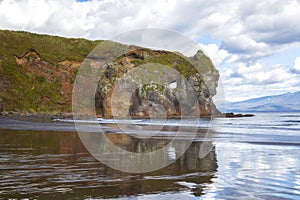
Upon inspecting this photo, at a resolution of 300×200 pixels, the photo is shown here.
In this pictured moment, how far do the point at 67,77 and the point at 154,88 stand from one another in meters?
23.6

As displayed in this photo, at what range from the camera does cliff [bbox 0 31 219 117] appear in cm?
7900

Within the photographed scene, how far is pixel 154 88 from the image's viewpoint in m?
96.1

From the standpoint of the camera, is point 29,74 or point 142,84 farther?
point 142,84

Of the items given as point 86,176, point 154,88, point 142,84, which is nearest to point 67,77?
point 142,84

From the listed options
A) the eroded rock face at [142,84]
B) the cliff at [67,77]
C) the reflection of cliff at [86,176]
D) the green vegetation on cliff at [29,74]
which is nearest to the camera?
the reflection of cliff at [86,176]

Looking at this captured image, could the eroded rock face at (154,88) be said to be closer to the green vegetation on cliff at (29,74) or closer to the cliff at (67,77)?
the cliff at (67,77)

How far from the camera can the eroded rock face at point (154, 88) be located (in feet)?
304

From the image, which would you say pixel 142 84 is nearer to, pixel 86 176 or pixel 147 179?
pixel 86 176

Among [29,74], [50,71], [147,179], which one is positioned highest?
[50,71]

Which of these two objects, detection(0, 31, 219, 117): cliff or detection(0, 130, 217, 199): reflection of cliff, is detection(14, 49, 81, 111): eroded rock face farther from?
detection(0, 130, 217, 199): reflection of cliff

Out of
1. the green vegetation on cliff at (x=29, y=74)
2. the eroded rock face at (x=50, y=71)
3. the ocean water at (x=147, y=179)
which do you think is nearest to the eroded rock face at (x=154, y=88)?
the eroded rock face at (x=50, y=71)

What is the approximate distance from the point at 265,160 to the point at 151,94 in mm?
79868

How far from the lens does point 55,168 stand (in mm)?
11625

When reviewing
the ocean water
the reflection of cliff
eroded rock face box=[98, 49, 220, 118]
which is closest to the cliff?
eroded rock face box=[98, 49, 220, 118]
